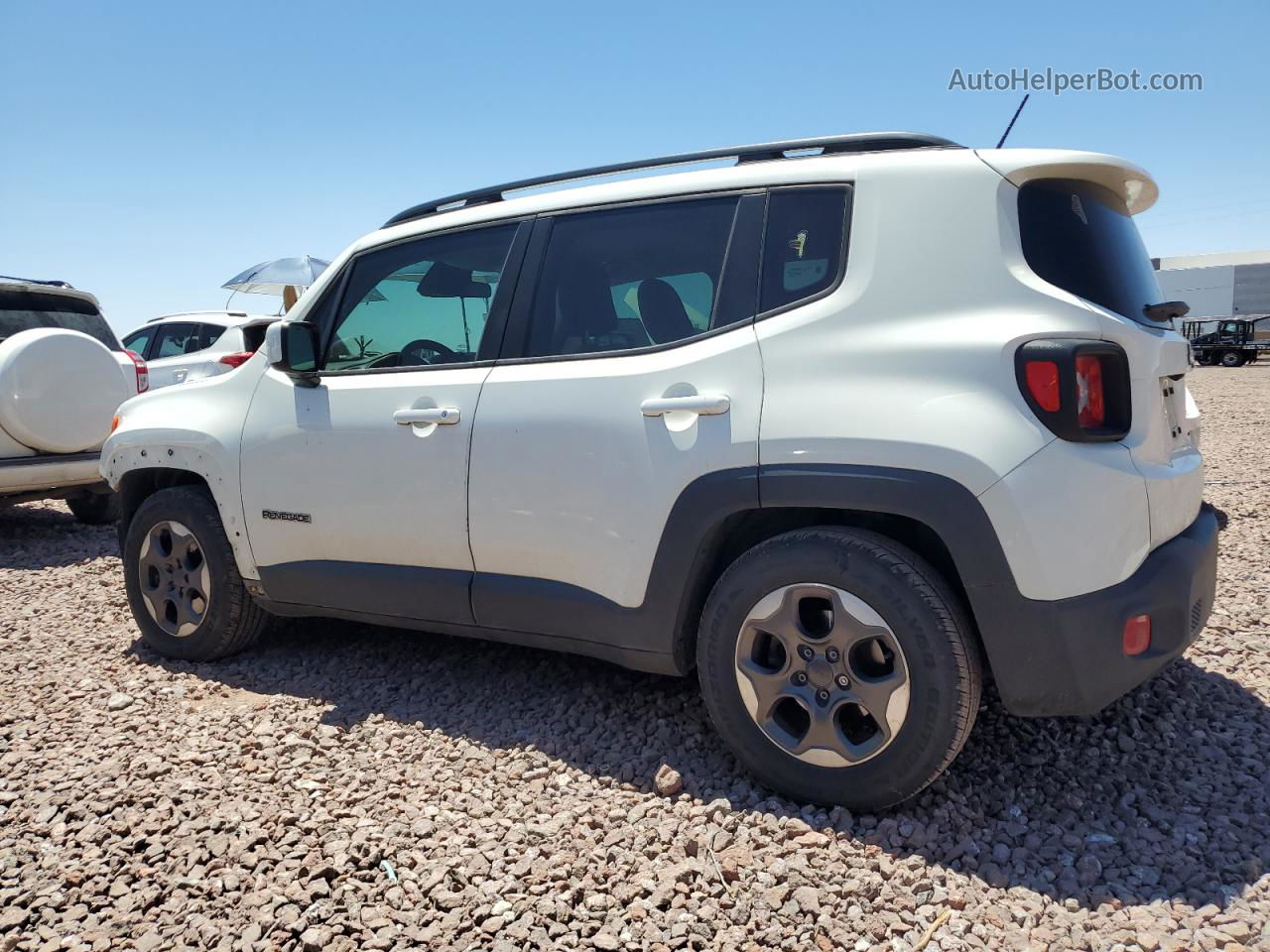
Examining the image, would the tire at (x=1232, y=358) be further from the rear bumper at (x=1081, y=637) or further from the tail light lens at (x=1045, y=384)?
the tail light lens at (x=1045, y=384)

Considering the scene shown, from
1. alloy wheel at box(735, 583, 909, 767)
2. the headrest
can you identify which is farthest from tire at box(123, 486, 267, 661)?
alloy wheel at box(735, 583, 909, 767)

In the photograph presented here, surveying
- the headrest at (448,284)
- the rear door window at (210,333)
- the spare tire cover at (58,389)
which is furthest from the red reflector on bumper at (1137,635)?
the rear door window at (210,333)

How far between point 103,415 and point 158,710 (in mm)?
4066

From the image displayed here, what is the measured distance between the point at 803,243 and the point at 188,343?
10.2 m

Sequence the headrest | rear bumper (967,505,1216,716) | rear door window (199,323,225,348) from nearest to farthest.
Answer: rear bumper (967,505,1216,716)
the headrest
rear door window (199,323,225,348)

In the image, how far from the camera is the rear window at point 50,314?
22.3ft

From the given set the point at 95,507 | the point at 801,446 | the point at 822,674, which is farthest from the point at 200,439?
the point at 95,507

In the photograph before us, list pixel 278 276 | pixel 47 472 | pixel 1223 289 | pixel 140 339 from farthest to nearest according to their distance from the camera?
pixel 1223 289 < pixel 278 276 < pixel 140 339 < pixel 47 472

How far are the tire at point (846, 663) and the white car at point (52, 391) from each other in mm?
5407

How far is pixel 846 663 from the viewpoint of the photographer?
2.45 m

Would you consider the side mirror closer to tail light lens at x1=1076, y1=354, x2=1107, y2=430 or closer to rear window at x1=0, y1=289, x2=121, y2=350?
tail light lens at x1=1076, y1=354, x2=1107, y2=430

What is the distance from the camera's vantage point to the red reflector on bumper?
2.27 metres

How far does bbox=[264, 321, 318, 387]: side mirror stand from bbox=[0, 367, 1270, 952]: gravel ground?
1302mm

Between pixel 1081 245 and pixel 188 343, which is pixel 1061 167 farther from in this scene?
pixel 188 343
